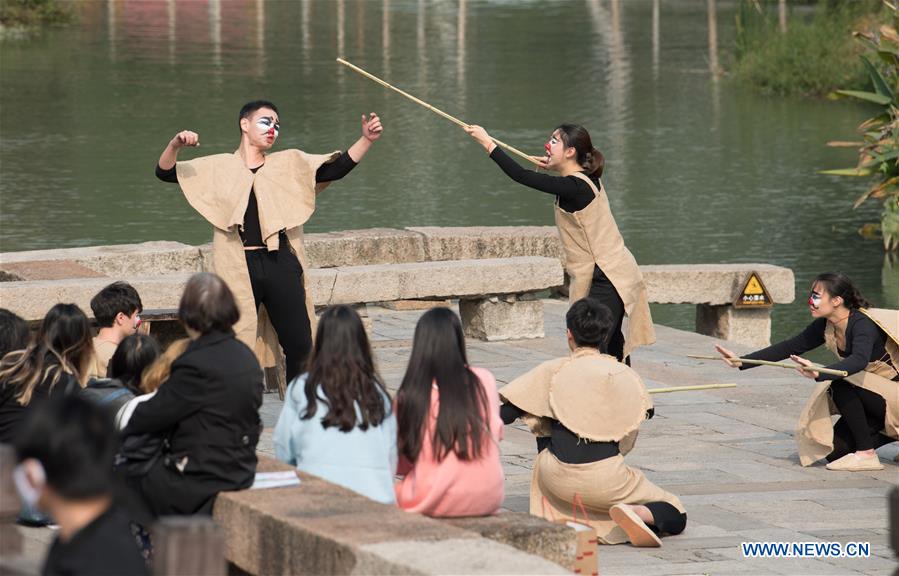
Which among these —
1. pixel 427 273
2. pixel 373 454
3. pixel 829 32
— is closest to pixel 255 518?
pixel 373 454

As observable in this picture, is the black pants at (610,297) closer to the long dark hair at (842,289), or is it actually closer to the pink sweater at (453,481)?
the long dark hair at (842,289)

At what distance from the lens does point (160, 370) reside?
584 cm

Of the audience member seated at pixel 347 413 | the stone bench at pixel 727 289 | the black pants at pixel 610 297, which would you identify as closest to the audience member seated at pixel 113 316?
the audience member seated at pixel 347 413

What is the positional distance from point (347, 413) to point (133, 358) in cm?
120

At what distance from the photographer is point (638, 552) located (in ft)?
21.6

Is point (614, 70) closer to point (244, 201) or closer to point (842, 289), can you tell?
point (842, 289)

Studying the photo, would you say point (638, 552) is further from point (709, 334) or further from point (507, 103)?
point (507, 103)

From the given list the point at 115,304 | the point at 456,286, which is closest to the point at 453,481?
the point at 115,304

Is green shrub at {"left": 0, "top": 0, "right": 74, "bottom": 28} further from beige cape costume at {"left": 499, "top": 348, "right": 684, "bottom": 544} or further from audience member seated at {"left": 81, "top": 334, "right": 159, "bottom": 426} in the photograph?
beige cape costume at {"left": 499, "top": 348, "right": 684, "bottom": 544}

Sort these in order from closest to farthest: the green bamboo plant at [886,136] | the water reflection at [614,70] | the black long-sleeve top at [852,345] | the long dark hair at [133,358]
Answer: the long dark hair at [133,358] < the black long-sleeve top at [852,345] < the green bamboo plant at [886,136] < the water reflection at [614,70]

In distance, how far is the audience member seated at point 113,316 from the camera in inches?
278

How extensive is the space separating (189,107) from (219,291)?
25.3m

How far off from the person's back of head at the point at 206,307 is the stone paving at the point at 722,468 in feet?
6.01

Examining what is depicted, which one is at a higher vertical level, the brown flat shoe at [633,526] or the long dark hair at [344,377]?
the long dark hair at [344,377]
